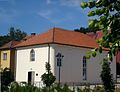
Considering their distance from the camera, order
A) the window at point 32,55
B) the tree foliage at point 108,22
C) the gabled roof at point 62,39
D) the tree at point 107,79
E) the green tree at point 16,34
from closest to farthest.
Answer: the tree foliage at point 108,22
the tree at point 107,79
the gabled roof at point 62,39
the window at point 32,55
the green tree at point 16,34

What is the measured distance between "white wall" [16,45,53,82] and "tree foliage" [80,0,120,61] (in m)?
46.2

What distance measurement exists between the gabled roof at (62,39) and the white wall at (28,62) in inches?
38.7

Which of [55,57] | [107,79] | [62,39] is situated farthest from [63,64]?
[107,79]

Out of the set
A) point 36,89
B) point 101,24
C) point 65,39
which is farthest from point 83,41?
point 101,24

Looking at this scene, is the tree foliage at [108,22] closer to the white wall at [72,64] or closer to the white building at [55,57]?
the white building at [55,57]

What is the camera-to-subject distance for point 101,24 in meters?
3.92

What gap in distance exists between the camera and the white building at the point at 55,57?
49.9 meters

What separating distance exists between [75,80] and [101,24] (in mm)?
48275

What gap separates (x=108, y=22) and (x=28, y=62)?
50.0m

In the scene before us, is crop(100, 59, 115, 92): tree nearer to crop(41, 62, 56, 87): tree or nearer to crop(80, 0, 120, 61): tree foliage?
crop(41, 62, 56, 87): tree

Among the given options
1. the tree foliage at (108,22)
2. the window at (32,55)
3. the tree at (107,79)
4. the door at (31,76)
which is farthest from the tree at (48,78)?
the tree foliage at (108,22)

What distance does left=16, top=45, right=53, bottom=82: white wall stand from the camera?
50375 mm

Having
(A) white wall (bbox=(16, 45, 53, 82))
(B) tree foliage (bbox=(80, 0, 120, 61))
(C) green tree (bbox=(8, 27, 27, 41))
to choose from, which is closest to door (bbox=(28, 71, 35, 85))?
(A) white wall (bbox=(16, 45, 53, 82))

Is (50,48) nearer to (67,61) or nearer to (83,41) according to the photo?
(67,61)
